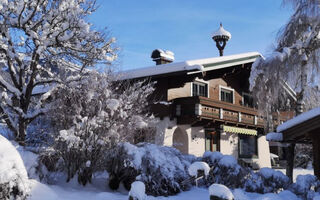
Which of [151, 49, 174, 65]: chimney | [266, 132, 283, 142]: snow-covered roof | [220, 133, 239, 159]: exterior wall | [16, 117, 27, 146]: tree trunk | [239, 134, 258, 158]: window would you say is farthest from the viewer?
[239, 134, 258, 158]: window

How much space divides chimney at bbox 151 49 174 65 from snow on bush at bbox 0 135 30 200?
15.4m

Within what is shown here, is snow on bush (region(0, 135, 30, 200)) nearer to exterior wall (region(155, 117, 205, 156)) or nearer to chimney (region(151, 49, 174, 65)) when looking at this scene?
exterior wall (region(155, 117, 205, 156))

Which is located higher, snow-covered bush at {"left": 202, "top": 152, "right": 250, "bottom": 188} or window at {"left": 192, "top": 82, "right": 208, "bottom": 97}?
window at {"left": 192, "top": 82, "right": 208, "bottom": 97}

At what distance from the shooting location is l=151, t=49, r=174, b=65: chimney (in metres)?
22.3

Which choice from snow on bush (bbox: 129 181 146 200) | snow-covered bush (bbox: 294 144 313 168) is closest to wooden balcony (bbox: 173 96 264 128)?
snow-covered bush (bbox: 294 144 313 168)

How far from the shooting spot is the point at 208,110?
1888 cm

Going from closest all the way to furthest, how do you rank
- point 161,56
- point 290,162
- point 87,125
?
point 87,125, point 290,162, point 161,56

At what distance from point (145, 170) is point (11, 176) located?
3868mm

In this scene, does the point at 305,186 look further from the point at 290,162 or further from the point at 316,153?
the point at 290,162

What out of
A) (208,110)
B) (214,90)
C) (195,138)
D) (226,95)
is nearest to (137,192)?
(208,110)

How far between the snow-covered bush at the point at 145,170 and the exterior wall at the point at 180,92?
8.29 meters

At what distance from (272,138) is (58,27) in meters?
8.06

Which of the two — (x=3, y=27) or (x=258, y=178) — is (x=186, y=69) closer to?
(x=258, y=178)

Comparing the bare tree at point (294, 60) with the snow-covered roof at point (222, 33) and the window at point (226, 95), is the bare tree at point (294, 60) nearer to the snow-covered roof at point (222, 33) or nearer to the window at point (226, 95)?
the window at point (226, 95)
